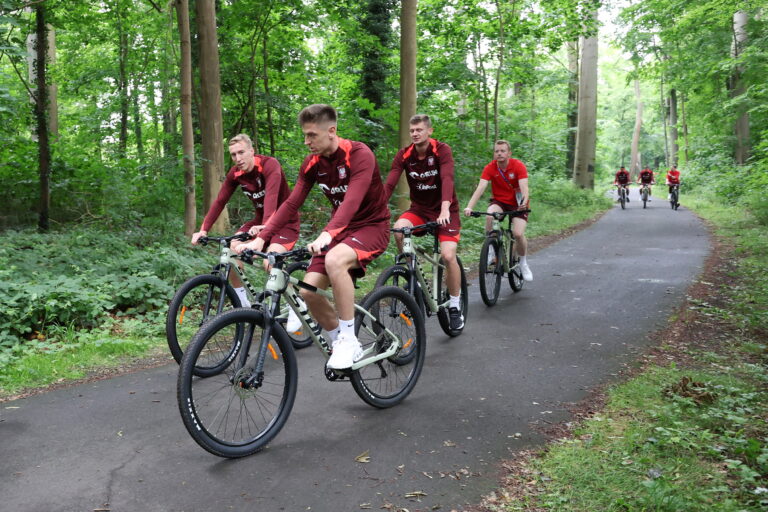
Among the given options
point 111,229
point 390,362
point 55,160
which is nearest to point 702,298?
point 390,362

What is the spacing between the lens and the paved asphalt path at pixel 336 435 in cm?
318

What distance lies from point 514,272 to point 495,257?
2.78ft

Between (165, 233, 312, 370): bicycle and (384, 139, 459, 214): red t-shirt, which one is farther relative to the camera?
(384, 139, 459, 214): red t-shirt

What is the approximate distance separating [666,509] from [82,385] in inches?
186

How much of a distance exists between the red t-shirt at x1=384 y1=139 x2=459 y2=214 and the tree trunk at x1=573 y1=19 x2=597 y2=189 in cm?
1949

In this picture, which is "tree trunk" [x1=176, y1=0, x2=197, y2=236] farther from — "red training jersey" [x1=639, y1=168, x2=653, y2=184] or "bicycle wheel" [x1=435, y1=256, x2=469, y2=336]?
"red training jersey" [x1=639, y1=168, x2=653, y2=184]

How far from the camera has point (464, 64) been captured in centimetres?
1683

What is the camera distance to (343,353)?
3.96 meters

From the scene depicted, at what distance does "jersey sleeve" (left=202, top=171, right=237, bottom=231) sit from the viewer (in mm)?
5496

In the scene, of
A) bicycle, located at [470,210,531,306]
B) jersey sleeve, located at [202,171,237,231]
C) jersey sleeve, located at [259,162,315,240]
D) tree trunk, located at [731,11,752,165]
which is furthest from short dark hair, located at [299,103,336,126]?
tree trunk, located at [731,11,752,165]

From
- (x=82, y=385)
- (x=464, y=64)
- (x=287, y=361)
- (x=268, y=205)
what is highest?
(x=464, y=64)

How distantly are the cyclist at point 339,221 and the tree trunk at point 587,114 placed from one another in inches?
846

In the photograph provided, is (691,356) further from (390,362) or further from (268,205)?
(268,205)

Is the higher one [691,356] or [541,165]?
[541,165]
